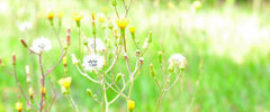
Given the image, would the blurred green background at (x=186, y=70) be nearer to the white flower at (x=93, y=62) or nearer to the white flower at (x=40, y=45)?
the white flower at (x=40, y=45)

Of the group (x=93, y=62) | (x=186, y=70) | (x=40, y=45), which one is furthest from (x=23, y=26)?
(x=186, y=70)

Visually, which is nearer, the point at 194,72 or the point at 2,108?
the point at 2,108

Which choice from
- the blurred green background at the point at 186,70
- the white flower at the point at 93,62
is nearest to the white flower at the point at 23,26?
the blurred green background at the point at 186,70

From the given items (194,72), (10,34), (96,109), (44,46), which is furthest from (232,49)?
(44,46)

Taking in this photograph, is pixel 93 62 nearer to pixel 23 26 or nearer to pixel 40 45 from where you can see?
pixel 40 45

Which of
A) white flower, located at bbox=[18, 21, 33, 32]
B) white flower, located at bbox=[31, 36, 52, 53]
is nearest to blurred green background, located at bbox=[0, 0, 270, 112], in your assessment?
white flower, located at bbox=[18, 21, 33, 32]

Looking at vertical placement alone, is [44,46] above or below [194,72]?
above

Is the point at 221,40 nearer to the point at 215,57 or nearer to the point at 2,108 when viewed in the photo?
the point at 215,57

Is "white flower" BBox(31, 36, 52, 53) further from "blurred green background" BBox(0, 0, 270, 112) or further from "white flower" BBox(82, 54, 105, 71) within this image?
"blurred green background" BBox(0, 0, 270, 112)
